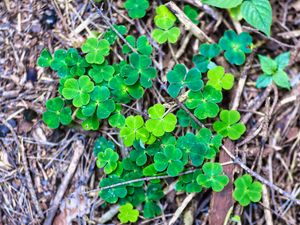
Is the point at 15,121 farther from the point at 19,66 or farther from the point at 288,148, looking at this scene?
the point at 288,148

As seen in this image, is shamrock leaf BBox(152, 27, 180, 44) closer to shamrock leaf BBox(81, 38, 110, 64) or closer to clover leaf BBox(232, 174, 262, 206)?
shamrock leaf BBox(81, 38, 110, 64)

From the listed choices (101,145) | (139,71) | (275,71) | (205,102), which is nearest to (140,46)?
(139,71)

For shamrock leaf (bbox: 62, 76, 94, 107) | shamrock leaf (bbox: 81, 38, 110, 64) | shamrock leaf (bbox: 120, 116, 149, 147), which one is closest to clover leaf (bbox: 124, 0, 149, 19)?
shamrock leaf (bbox: 81, 38, 110, 64)

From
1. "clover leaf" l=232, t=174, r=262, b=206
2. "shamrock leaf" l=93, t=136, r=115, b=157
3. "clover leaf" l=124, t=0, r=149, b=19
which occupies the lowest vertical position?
"clover leaf" l=232, t=174, r=262, b=206

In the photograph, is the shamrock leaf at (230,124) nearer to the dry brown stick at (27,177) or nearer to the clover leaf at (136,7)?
the clover leaf at (136,7)

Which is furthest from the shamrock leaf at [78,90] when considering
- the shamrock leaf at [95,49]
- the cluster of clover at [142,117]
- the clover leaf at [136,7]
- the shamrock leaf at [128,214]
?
the shamrock leaf at [128,214]

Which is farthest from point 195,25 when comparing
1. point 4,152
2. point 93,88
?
point 4,152

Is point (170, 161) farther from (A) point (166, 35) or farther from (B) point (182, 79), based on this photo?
(A) point (166, 35)
